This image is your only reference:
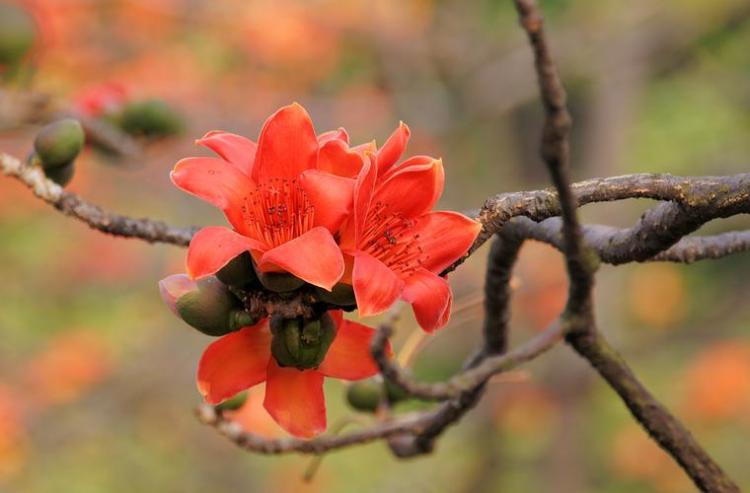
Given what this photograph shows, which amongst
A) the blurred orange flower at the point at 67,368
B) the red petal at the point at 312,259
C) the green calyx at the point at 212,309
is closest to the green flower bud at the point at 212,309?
the green calyx at the point at 212,309

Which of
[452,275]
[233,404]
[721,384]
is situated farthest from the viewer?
[721,384]

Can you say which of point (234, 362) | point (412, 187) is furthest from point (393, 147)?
point (234, 362)

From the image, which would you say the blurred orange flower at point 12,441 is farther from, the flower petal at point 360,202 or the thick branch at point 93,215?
the flower petal at point 360,202

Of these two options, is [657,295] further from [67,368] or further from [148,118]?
[148,118]

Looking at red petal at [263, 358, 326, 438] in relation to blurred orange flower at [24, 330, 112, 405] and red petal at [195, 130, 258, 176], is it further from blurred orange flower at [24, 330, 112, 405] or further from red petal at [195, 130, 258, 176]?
blurred orange flower at [24, 330, 112, 405]

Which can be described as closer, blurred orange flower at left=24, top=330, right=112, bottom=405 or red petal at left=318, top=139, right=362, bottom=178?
red petal at left=318, top=139, right=362, bottom=178

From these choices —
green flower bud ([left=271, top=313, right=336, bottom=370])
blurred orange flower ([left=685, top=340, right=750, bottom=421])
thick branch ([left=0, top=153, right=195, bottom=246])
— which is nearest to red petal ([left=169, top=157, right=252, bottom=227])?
green flower bud ([left=271, top=313, right=336, bottom=370])
